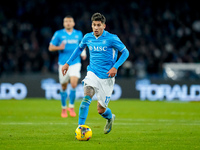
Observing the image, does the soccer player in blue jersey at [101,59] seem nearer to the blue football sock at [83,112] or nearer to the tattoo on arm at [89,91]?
the tattoo on arm at [89,91]

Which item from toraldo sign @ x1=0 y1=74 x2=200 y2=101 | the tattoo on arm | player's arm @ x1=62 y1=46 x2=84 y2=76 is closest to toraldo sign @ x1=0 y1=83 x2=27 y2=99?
toraldo sign @ x1=0 y1=74 x2=200 y2=101

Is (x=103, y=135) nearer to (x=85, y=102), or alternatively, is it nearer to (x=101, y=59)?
(x=85, y=102)

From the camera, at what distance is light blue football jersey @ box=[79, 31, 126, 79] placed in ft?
23.8

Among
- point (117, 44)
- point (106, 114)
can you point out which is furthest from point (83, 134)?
point (117, 44)

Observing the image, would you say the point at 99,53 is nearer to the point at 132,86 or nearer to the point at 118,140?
the point at 118,140

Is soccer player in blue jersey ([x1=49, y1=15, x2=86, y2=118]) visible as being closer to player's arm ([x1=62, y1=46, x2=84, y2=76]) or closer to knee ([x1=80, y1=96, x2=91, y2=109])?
player's arm ([x1=62, y1=46, x2=84, y2=76])

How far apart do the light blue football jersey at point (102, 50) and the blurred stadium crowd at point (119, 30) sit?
1301 cm

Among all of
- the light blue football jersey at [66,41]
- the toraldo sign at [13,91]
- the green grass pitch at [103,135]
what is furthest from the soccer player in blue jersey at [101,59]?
the toraldo sign at [13,91]

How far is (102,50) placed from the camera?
7293 millimetres

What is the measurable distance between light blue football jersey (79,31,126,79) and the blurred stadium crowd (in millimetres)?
13006

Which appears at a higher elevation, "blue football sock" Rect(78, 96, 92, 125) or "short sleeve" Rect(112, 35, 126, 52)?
"short sleeve" Rect(112, 35, 126, 52)

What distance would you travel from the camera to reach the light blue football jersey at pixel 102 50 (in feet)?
23.8

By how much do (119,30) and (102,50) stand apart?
17.9m

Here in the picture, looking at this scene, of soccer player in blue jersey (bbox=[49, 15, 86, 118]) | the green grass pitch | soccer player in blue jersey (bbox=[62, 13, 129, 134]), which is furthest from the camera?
soccer player in blue jersey (bbox=[49, 15, 86, 118])
